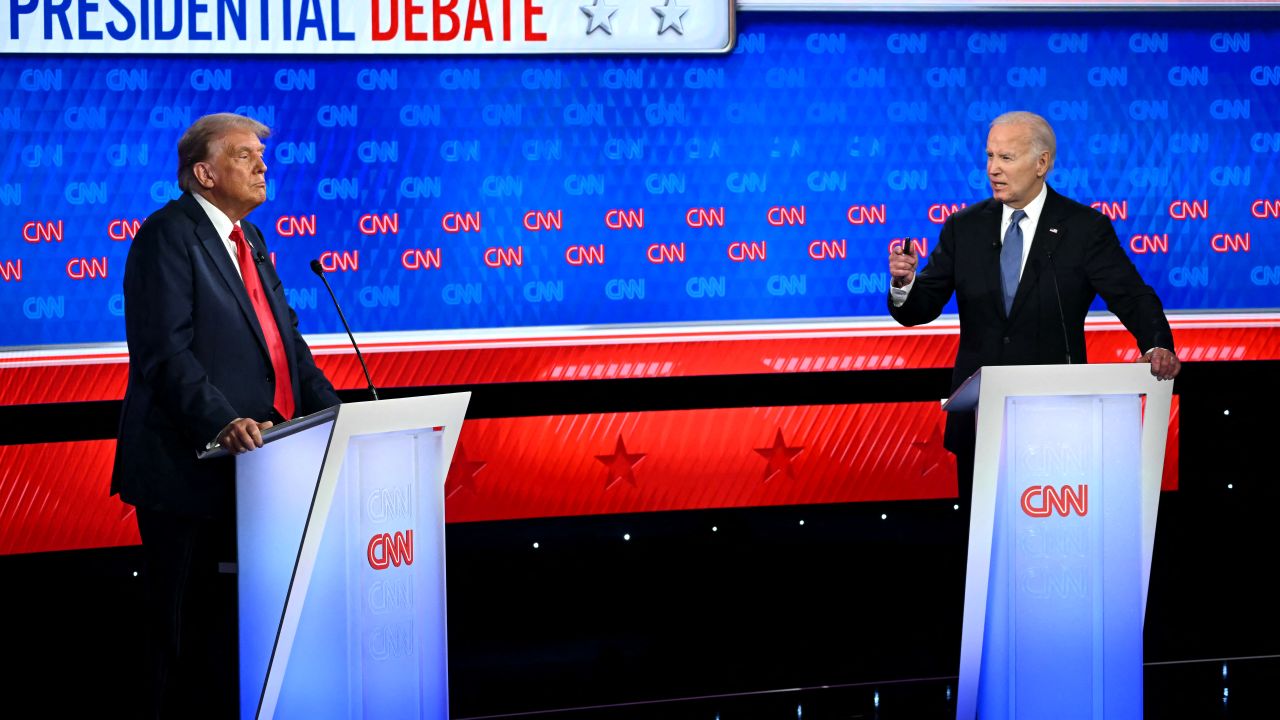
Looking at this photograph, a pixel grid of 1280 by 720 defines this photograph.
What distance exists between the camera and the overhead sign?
14.8 feet

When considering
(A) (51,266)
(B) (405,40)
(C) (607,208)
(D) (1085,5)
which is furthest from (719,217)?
(A) (51,266)

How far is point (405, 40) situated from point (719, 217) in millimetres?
1260

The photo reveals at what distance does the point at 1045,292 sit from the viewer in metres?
3.62

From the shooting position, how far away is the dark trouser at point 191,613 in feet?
9.41

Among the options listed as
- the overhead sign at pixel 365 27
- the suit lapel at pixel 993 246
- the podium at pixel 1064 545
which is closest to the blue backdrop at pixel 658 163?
the overhead sign at pixel 365 27

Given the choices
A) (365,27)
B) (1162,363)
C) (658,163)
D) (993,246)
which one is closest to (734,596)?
(658,163)

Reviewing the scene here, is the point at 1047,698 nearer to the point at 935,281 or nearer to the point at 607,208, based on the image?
the point at 935,281

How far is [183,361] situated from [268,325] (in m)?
0.28

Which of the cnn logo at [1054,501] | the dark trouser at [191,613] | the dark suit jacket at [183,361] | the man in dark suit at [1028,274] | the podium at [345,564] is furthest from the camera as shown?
the man in dark suit at [1028,274]

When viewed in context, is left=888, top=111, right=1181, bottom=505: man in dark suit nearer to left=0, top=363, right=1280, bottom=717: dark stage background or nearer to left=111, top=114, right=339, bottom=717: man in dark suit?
left=0, top=363, right=1280, bottom=717: dark stage background

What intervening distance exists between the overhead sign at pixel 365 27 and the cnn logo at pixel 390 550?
8.10ft

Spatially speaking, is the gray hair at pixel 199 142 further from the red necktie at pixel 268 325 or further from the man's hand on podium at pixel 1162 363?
the man's hand on podium at pixel 1162 363

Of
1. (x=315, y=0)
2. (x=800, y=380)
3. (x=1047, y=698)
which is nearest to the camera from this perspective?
(x=1047, y=698)

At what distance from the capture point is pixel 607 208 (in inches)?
193
